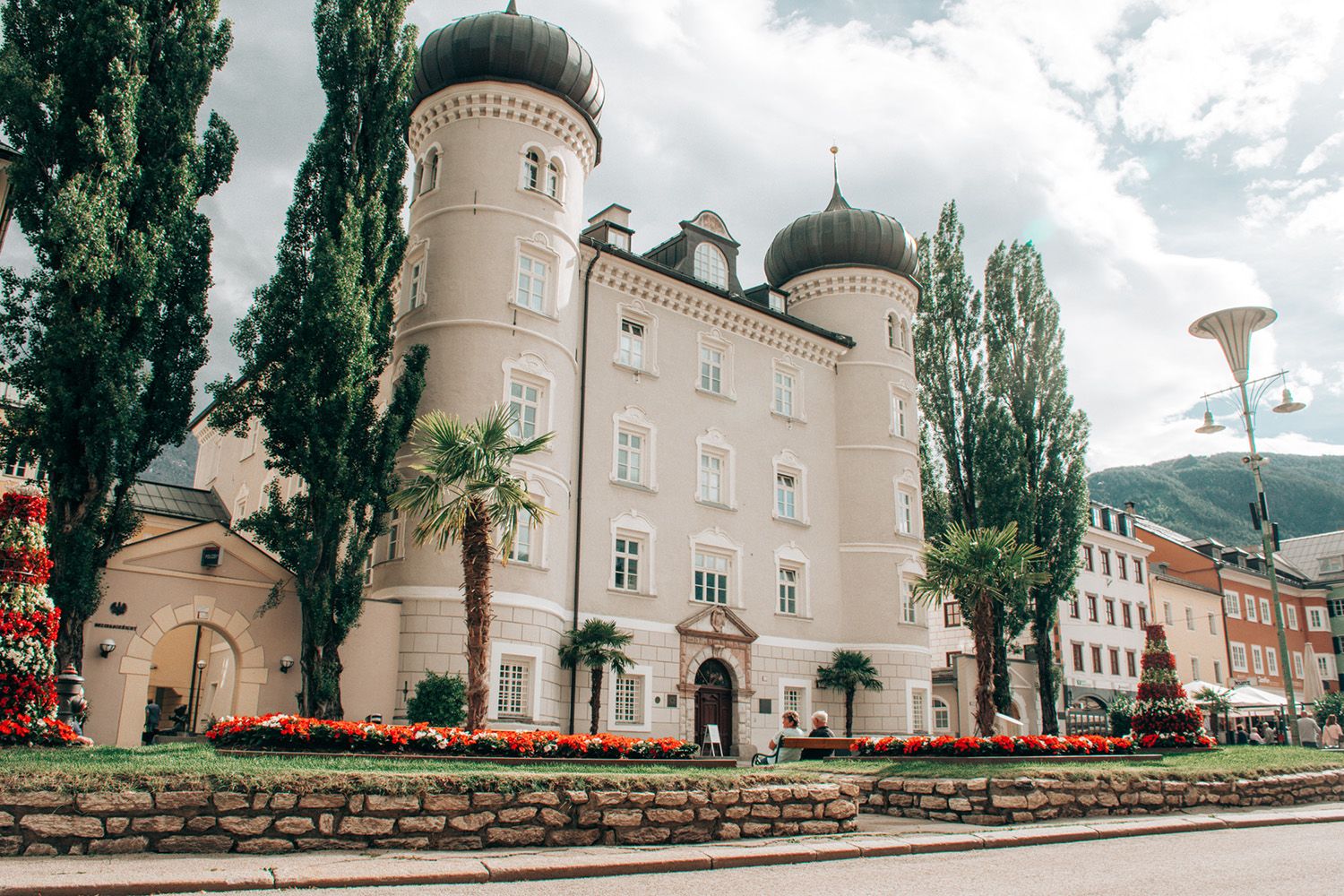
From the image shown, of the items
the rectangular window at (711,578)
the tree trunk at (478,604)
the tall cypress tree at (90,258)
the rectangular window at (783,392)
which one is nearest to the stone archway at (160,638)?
the tall cypress tree at (90,258)

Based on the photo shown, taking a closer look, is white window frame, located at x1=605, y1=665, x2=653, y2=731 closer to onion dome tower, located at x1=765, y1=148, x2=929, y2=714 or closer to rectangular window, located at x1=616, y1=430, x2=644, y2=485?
rectangular window, located at x1=616, y1=430, x2=644, y2=485

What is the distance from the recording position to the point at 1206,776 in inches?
713

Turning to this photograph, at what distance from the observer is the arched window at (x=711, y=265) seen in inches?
1393

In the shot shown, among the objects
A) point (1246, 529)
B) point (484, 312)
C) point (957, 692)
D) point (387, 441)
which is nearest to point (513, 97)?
point (484, 312)

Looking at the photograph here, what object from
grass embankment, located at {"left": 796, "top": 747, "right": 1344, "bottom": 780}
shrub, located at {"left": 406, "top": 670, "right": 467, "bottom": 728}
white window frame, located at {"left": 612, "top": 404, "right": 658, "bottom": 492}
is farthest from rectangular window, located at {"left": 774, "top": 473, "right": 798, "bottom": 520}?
grass embankment, located at {"left": 796, "top": 747, "right": 1344, "bottom": 780}

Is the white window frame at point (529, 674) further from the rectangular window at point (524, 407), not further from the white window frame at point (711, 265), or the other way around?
the white window frame at point (711, 265)

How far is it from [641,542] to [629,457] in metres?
2.55

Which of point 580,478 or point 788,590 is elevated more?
point 580,478

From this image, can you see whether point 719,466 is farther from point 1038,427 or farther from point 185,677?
point 185,677

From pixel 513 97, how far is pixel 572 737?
63.1 feet

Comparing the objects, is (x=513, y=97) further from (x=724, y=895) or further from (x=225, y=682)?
(x=724, y=895)

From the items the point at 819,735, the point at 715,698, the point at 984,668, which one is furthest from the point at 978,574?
the point at 715,698

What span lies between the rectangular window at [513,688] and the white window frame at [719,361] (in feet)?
37.7

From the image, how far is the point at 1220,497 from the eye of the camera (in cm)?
17075
